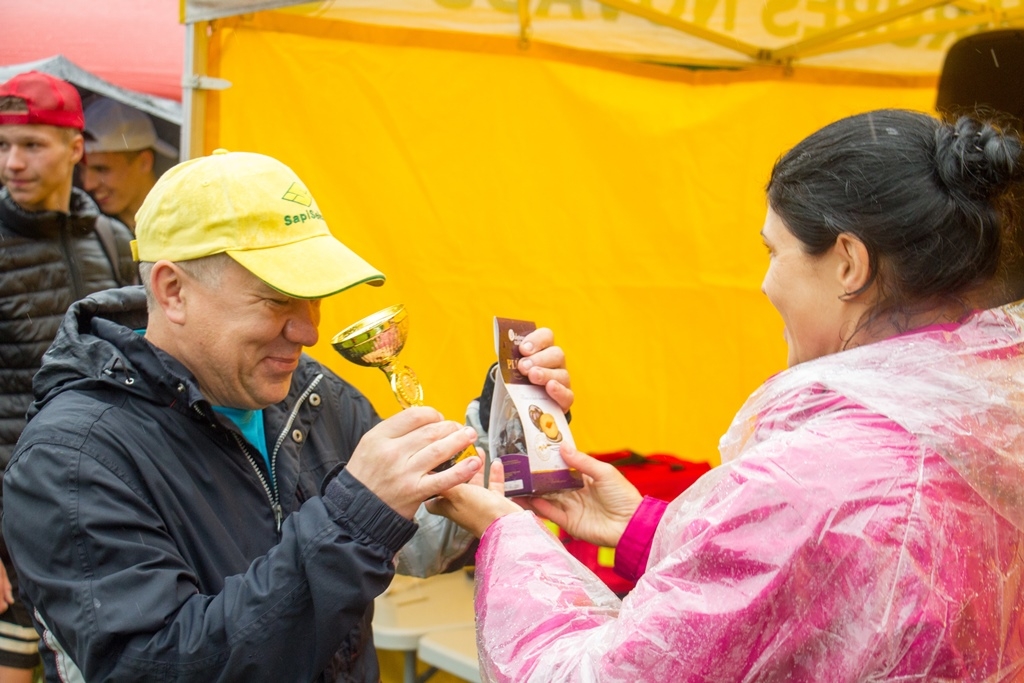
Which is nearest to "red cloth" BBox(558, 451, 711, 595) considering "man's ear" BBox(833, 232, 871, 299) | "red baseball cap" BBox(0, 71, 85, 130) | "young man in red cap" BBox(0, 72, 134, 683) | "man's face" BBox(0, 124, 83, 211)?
"man's ear" BBox(833, 232, 871, 299)

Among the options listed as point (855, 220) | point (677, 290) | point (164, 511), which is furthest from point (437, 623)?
point (855, 220)

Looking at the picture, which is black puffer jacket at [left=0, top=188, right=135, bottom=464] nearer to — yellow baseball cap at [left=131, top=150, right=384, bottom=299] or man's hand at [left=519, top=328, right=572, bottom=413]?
yellow baseball cap at [left=131, top=150, right=384, bottom=299]

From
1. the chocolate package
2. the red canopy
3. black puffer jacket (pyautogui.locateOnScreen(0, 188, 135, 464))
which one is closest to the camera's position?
the chocolate package

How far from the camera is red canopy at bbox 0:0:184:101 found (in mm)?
4867

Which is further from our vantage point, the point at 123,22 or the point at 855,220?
the point at 123,22

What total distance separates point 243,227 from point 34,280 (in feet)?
5.94

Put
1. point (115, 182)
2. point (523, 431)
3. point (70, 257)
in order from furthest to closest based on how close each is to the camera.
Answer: point (115, 182) → point (70, 257) → point (523, 431)

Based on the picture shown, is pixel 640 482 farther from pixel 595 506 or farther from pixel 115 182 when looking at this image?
pixel 115 182

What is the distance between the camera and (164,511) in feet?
4.90

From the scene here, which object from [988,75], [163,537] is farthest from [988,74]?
[163,537]

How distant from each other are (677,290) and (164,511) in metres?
2.28

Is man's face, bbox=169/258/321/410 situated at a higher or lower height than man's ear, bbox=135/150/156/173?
higher

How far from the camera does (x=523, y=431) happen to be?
1786 mm

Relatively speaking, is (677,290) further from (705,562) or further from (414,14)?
(705,562)
